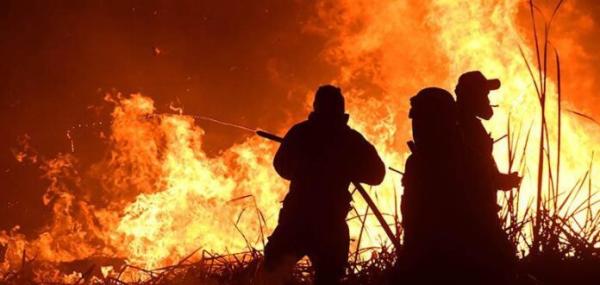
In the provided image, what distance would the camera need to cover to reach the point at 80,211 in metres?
17.3

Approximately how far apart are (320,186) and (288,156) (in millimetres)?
430

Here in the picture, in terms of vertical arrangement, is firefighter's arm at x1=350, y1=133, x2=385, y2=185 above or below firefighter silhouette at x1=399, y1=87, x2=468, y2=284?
above

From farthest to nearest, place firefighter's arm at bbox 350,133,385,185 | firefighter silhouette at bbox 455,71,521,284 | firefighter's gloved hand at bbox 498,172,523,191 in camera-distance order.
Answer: firefighter's arm at bbox 350,133,385,185 → firefighter's gloved hand at bbox 498,172,523,191 → firefighter silhouette at bbox 455,71,521,284

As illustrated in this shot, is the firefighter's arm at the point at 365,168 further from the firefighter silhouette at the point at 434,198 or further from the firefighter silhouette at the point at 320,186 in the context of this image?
the firefighter silhouette at the point at 434,198

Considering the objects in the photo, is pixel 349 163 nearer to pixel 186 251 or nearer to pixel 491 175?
pixel 491 175

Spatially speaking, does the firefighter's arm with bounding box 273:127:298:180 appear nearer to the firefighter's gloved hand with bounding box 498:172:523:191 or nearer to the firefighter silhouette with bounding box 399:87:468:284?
the firefighter silhouette with bounding box 399:87:468:284

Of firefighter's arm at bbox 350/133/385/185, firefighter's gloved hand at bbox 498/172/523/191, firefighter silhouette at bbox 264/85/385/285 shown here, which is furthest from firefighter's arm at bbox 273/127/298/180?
firefighter's gloved hand at bbox 498/172/523/191

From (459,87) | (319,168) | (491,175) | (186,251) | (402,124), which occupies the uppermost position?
(402,124)

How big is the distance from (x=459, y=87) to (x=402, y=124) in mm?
10496

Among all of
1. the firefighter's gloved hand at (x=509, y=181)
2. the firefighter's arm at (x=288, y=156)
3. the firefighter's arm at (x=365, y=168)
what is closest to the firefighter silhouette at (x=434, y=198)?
the firefighter's gloved hand at (x=509, y=181)

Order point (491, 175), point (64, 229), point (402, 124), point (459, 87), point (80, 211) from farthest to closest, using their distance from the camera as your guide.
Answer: point (64, 229), point (80, 211), point (402, 124), point (459, 87), point (491, 175)

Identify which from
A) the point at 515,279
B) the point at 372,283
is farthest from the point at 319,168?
the point at 515,279

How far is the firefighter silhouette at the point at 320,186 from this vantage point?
185 inches

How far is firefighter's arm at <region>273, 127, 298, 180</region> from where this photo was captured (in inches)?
200
